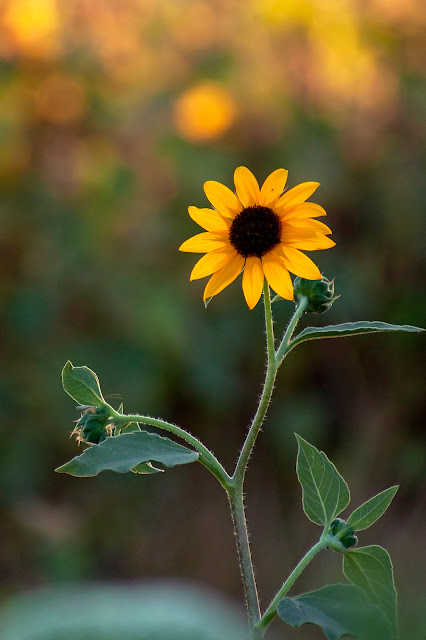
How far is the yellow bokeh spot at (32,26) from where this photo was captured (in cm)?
309

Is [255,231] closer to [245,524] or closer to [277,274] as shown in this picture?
[277,274]

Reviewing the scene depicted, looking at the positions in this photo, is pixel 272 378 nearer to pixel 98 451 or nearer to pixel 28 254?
pixel 98 451

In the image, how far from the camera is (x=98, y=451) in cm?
59

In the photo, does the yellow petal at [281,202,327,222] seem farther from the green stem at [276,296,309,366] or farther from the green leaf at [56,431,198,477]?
the green leaf at [56,431,198,477]

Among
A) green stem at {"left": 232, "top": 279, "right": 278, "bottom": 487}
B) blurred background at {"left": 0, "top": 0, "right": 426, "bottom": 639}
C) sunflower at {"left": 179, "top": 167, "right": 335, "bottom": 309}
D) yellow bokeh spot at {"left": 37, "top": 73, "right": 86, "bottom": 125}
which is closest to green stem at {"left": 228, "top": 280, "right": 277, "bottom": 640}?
green stem at {"left": 232, "top": 279, "right": 278, "bottom": 487}

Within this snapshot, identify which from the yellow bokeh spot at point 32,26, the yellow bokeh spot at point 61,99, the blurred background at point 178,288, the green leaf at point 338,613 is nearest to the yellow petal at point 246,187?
the green leaf at point 338,613

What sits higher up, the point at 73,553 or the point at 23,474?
the point at 23,474

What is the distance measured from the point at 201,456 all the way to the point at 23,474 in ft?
7.23

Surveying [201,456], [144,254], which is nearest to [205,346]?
[144,254]

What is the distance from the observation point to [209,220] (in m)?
0.70

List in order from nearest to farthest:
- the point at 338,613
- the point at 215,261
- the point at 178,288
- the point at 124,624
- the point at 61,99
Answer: the point at 124,624 → the point at 338,613 → the point at 215,261 → the point at 178,288 → the point at 61,99

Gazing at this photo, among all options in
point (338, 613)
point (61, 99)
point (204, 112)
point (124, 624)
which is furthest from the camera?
point (204, 112)

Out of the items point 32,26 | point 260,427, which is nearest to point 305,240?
point 260,427

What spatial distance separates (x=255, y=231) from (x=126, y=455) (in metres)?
0.22
